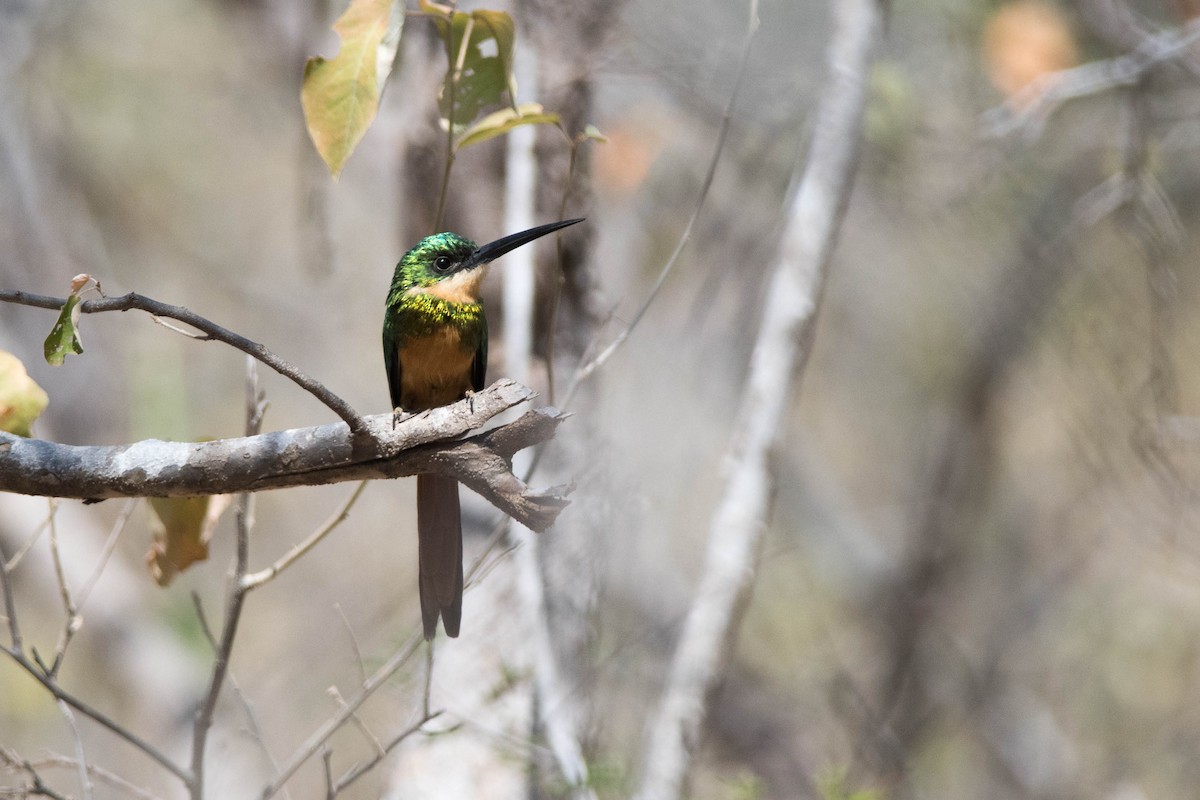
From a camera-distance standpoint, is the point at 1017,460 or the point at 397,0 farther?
the point at 1017,460

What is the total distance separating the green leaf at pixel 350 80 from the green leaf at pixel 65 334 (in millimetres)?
497

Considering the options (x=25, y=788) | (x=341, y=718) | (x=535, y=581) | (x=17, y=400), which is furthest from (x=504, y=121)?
(x=25, y=788)

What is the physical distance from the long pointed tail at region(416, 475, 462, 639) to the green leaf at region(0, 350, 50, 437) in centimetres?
65

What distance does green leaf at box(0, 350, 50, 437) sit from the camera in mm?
1751

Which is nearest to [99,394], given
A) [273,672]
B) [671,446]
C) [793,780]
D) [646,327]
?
[273,672]

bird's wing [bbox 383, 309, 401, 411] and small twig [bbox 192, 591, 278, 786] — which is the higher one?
bird's wing [bbox 383, 309, 401, 411]

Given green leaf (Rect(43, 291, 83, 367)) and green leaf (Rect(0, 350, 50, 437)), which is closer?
green leaf (Rect(43, 291, 83, 367))

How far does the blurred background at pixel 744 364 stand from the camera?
4.23m

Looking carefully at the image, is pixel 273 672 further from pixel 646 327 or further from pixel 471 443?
pixel 471 443

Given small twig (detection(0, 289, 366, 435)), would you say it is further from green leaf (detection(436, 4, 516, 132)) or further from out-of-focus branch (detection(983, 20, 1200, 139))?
out-of-focus branch (detection(983, 20, 1200, 139))

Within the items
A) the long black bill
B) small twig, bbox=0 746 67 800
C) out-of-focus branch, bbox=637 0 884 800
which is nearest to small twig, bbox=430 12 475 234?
the long black bill

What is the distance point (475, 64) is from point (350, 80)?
33 centimetres

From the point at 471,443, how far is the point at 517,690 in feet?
5.05

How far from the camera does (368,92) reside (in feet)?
6.00
